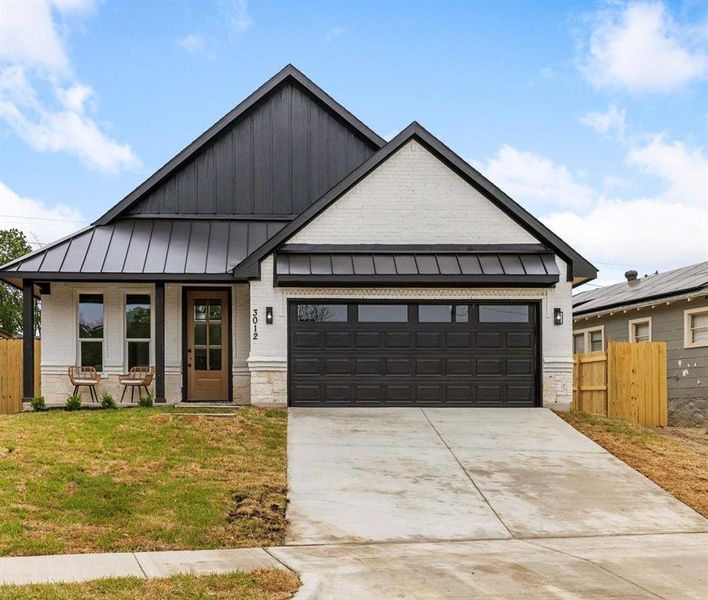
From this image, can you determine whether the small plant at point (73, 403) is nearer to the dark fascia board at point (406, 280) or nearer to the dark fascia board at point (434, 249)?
the dark fascia board at point (406, 280)

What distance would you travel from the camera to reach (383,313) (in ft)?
53.4

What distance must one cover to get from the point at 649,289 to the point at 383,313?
10.2m

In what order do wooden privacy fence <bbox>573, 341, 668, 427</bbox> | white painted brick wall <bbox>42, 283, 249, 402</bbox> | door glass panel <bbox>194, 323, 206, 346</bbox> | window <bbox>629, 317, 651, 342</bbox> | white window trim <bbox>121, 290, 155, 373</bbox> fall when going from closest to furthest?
1. white painted brick wall <bbox>42, 283, 249, 402</bbox>
2. white window trim <bbox>121, 290, 155, 373</bbox>
3. door glass panel <bbox>194, 323, 206, 346</bbox>
4. wooden privacy fence <bbox>573, 341, 668, 427</bbox>
5. window <bbox>629, 317, 651, 342</bbox>

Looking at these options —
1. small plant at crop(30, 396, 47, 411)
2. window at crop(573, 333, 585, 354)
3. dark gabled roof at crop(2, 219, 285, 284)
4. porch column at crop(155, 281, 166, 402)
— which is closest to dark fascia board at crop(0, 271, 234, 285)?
dark gabled roof at crop(2, 219, 285, 284)

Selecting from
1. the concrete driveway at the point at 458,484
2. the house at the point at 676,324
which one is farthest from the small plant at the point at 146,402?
the house at the point at 676,324

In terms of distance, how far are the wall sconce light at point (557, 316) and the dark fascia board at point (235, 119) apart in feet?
20.0

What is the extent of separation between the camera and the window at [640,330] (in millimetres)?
21703

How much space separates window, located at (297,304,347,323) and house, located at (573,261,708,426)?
8947mm

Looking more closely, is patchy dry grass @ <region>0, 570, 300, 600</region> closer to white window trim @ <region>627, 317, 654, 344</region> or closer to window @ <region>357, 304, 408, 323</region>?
window @ <region>357, 304, 408, 323</region>

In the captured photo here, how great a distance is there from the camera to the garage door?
1609 cm

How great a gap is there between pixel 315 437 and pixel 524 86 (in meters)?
9.43

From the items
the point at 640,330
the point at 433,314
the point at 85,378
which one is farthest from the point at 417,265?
the point at 640,330

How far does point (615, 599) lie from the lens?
6.25 meters

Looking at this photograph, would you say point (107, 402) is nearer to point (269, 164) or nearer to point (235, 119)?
point (269, 164)
